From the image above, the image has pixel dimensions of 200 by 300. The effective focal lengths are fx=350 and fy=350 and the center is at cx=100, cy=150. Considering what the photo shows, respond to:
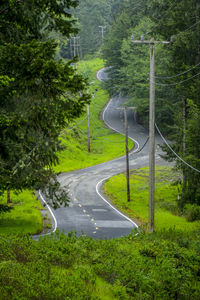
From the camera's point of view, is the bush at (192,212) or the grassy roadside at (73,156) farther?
the bush at (192,212)

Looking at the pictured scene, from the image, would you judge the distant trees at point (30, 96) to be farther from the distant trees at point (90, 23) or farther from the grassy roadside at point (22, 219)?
the distant trees at point (90, 23)

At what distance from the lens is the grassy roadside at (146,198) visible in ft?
66.2

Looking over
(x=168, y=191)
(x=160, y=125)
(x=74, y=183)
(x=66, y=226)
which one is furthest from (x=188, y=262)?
(x=160, y=125)

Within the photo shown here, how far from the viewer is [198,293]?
772 cm

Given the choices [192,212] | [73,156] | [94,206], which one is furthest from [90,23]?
[192,212]

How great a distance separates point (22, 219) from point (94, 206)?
21.8 ft

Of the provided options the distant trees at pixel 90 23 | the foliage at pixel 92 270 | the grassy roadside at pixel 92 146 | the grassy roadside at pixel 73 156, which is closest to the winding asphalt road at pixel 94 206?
the foliage at pixel 92 270

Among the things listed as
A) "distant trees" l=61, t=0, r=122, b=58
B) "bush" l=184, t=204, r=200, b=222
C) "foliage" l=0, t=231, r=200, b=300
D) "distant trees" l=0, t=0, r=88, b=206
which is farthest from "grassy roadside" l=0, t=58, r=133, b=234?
"distant trees" l=61, t=0, r=122, b=58

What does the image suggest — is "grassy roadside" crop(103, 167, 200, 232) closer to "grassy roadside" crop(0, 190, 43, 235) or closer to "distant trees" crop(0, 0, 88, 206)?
"grassy roadside" crop(0, 190, 43, 235)

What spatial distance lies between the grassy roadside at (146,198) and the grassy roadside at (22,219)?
6013 mm

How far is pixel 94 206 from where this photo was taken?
84.3 feet

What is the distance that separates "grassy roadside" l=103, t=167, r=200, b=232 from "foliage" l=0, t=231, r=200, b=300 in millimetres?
8127

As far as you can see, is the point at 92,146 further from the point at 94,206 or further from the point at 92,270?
the point at 92,270

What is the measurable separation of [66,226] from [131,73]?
119 feet
